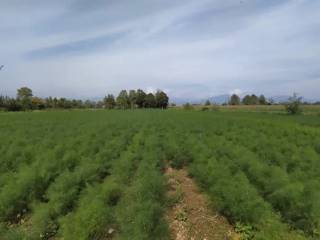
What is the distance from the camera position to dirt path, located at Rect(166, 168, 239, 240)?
7230 millimetres

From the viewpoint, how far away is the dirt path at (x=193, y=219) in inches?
285

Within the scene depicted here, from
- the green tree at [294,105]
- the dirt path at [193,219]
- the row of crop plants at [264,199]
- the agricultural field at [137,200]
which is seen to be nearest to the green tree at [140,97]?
the green tree at [294,105]

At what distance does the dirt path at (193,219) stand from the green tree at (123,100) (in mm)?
133883

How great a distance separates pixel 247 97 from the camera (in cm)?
17125

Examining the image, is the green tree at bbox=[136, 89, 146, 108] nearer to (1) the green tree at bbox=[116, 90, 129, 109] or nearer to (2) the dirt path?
(1) the green tree at bbox=[116, 90, 129, 109]

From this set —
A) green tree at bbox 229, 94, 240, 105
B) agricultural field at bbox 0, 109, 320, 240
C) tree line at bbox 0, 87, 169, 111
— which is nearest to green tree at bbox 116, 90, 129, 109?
tree line at bbox 0, 87, 169, 111

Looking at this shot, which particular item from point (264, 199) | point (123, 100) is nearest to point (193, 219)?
point (264, 199)

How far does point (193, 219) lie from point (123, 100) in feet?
453

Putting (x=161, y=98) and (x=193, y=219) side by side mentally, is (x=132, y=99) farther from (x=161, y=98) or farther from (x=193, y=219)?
(x=193, y=219)

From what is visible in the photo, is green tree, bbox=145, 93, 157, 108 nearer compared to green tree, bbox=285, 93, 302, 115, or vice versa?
green tree, bbox=285, 93, 302, 115

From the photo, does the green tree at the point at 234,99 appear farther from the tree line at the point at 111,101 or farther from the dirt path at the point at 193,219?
the dirt path at the point at 193,219

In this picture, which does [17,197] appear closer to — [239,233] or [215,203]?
[215,203]

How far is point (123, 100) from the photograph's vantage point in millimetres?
144500

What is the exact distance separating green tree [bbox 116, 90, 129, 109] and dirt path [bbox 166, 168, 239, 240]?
134 meters
